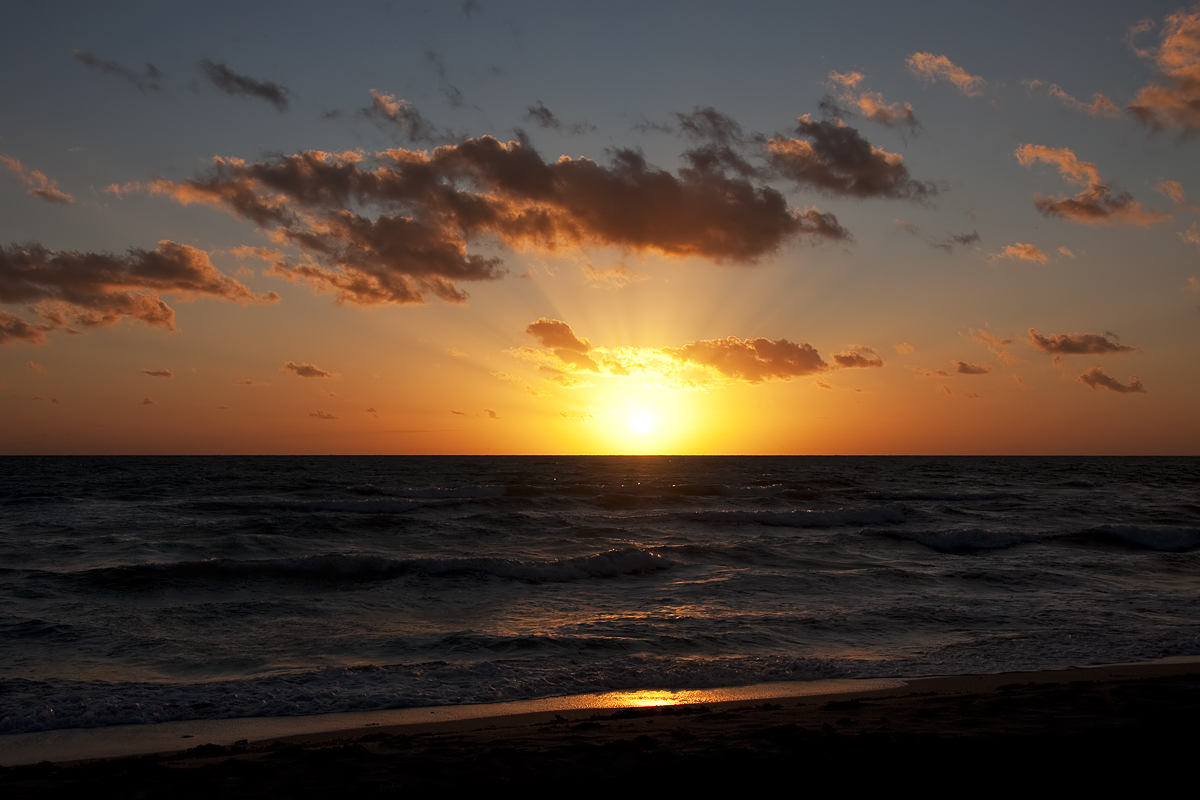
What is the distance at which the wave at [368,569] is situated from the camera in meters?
20.4

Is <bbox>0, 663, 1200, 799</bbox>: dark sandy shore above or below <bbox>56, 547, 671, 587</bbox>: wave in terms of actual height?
above

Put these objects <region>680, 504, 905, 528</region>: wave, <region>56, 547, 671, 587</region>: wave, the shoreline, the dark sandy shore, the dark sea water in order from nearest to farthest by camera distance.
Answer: the dark sandy shore < the shoreline < the dark sea water < <region>56, 547, 671, 587</region>: wave < <region>680, 504, 905, 528</region>: wave

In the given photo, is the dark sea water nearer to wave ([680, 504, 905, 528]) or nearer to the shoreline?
the shoreline

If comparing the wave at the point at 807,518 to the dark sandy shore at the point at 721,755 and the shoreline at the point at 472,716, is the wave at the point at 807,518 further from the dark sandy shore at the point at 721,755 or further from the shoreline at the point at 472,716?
the dark sandy shore at the point at 721,755

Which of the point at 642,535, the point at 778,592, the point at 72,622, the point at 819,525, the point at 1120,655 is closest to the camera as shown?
the point at 1120,655

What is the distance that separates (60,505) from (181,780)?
44343mm

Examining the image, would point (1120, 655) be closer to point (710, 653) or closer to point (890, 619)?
point (890, 619)

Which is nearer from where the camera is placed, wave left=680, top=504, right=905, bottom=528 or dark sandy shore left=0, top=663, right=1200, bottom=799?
dark sandy shore left=0, top=663, right=1200, bottom=799

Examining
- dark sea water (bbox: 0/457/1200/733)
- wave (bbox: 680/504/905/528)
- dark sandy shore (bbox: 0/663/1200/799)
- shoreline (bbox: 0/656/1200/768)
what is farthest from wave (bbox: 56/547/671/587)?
wave (bbox: 680/504/905/528)

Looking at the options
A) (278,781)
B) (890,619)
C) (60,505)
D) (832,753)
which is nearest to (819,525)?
(890,619)

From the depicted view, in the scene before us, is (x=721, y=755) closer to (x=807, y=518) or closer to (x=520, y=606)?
(x=520, y=606)

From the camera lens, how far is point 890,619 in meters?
16.2

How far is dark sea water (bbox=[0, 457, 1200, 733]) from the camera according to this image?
1162 centimetres

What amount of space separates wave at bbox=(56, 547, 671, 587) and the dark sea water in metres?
0.11
